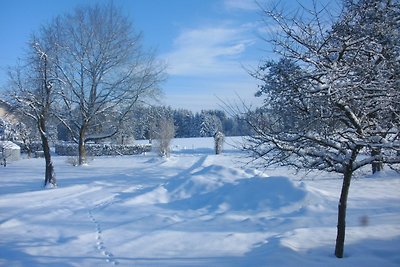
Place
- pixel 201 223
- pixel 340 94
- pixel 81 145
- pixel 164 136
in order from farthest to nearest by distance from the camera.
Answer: pixel 164 136, pixel 81 145, pixel 201 223, pixel 340 94

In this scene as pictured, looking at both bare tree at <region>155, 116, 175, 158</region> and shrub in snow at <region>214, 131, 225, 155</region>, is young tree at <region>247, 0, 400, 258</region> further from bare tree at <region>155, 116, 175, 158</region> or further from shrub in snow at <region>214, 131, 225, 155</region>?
shrub in snow at <region>214, 131, 225, 155</region>

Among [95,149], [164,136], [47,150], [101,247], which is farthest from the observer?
[95,149]

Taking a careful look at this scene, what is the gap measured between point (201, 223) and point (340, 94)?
5.96m

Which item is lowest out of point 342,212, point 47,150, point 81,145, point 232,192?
point 232,192

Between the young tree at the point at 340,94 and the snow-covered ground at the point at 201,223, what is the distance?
177 centimetres

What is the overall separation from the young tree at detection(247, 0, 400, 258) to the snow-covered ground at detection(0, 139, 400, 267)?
5.80 feet

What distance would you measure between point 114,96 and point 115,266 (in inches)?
788

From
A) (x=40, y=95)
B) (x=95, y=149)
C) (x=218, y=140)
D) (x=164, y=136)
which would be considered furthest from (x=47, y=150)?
(x=95, y=149)

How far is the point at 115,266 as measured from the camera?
21.8 ft

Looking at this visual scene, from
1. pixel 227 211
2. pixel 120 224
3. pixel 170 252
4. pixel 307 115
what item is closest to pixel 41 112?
pixel 120 224

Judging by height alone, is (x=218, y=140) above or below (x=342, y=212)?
above

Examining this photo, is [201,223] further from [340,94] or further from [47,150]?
[47,150]

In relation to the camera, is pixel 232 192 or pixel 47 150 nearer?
pixel 232 192

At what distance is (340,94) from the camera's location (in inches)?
198
